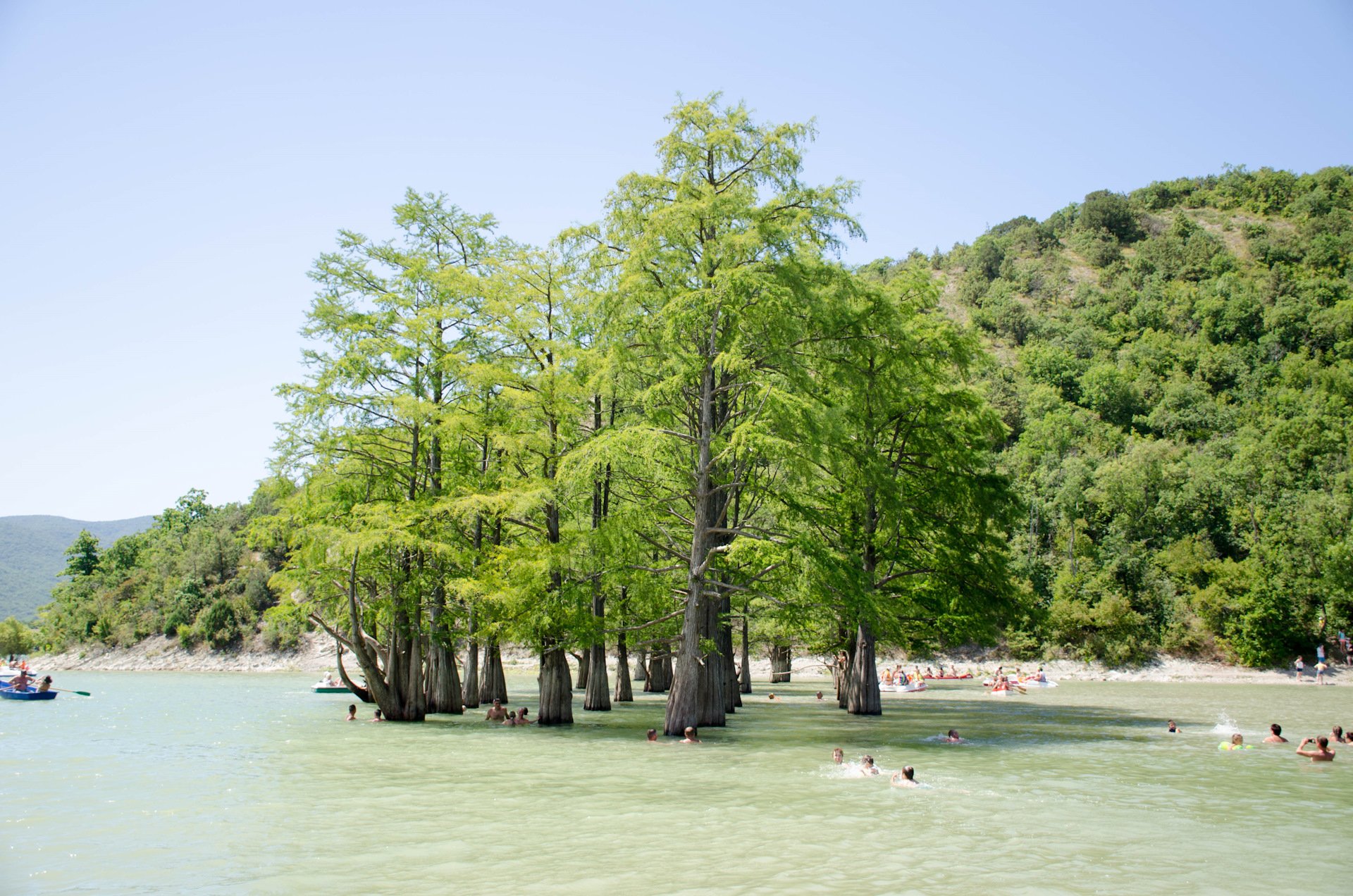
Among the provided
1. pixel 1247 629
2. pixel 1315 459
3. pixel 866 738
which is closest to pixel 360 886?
pixel 866 738

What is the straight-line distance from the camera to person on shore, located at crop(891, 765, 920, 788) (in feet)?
60.3

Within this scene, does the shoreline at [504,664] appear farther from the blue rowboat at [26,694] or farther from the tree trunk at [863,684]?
the tree trunk at [863,684]

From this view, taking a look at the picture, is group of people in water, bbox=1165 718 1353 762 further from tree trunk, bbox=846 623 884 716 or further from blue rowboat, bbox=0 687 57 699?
blue rowboat, bbox=0 687 57 699

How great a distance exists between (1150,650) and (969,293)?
98.2 metres

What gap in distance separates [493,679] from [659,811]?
96.7 ft

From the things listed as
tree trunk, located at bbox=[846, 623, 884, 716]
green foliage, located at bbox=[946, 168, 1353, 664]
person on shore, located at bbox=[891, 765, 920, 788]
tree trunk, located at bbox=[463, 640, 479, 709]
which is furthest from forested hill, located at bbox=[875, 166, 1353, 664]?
tree trunk, located at bbox=[463, 640, 479, 709]

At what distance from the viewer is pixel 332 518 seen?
33.5 metres

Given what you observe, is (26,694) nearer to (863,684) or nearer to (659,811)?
(863,684)

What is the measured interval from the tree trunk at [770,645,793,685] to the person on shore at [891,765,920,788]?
153ft

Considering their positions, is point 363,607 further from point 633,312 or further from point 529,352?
point 633,312

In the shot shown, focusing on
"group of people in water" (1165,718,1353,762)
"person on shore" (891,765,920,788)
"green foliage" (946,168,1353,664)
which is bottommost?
"group of people in water" (1165,718,1353,762)

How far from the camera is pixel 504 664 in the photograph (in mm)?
89750

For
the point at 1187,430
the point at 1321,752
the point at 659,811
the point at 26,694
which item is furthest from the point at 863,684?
the point at 1187,430

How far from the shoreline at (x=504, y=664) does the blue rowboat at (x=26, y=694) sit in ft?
91.2
